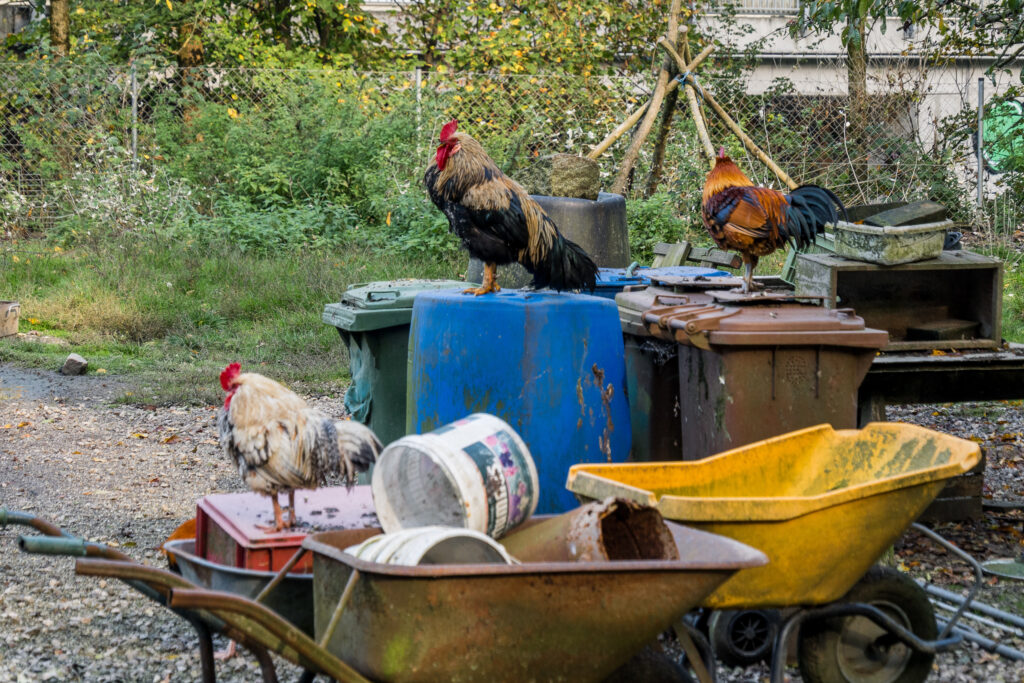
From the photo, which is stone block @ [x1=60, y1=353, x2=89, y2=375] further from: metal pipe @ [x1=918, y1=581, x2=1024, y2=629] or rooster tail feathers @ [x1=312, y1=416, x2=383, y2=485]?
metal pipe @ [x1=918, y1=581, x2=1024, y2=629]

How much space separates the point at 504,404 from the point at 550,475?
33 cm

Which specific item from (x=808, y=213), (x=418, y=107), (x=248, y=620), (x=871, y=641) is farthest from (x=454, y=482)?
(x=418, y=107)

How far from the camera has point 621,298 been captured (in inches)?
193

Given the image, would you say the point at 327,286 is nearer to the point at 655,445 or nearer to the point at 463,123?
the point at 463,123

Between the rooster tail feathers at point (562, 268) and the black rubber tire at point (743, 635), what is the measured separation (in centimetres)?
172

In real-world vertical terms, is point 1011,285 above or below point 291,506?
above

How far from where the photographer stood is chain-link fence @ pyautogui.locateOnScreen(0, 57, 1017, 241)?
11.6 meters

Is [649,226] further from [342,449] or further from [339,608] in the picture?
[339,608]

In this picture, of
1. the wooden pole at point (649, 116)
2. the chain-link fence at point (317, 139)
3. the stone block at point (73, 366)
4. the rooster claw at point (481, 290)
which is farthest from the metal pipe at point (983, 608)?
the chain-link fence at point (317, 139)

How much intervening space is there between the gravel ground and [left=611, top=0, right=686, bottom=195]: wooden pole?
3.94 metres

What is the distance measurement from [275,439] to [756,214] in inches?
109

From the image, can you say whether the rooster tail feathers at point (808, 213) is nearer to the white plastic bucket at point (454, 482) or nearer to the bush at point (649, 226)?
the white plastic bucket at point (454, 482)

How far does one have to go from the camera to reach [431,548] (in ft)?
8.46

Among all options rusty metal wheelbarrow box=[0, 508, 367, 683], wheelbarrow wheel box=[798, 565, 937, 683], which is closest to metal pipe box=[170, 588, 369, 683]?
rusty metal wheelbarrow box=[0, 508, 367, 683]
